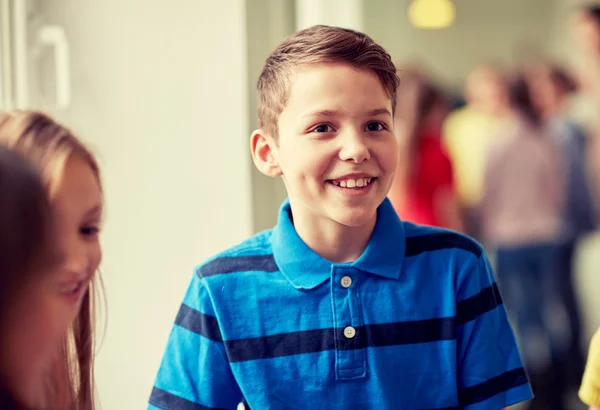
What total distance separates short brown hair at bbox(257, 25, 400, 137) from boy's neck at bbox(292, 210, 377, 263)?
158 mm

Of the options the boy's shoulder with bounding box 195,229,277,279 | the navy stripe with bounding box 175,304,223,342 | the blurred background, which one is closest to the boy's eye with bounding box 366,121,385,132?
the boy's shoulder with bounding box 195,229,277,279

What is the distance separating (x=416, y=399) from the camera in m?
1.16

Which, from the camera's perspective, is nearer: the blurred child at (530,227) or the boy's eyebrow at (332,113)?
the boy's eyebrow at (332,113)

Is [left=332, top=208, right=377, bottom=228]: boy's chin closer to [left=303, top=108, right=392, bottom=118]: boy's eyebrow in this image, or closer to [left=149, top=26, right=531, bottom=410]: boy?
[left=149, top=26, right=531, bottom=410]: boy

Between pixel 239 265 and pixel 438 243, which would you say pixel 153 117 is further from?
pixel 438 243

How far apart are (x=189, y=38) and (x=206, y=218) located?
43 cm

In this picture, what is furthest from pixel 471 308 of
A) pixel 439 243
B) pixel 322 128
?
pixel 322 128

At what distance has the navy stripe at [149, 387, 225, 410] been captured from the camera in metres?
1.17

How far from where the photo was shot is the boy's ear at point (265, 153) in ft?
4.12

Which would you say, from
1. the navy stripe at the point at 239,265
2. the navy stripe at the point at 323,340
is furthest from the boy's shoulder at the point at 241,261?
the navy stripe at the point at 323,340

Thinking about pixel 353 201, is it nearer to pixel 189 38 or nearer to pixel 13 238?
pixel 13 238

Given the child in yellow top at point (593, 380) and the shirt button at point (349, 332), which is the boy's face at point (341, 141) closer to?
the shirt button at point (349, 332)

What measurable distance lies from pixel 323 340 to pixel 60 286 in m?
0.40

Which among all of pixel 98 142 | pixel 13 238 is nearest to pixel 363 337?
pixel 13 238
